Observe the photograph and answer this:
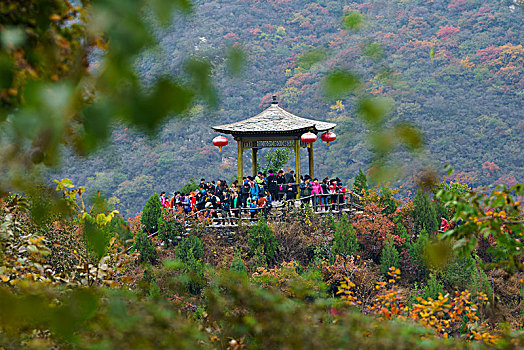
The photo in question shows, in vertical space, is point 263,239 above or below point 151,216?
below

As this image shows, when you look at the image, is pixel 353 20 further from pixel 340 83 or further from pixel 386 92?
pixel 386 92

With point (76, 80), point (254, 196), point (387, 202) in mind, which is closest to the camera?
point (76, 80)

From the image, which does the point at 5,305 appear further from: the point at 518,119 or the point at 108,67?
the point at 518,119

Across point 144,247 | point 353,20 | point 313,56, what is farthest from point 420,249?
point 353,20

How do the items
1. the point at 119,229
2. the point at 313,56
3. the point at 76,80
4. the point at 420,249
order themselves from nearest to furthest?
the point at 76,80
the point at 313,56
the point at 420,249
the point at 119,229

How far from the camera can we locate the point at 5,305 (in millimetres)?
1335

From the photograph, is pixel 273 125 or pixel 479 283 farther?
pixel 273 125

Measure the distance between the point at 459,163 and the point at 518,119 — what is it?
4900 millimetres

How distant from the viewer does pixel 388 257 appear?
10156mm

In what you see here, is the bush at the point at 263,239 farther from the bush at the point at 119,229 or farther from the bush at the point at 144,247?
the bush at the point at 119,229

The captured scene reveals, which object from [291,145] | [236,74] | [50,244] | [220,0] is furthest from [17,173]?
[220,0]

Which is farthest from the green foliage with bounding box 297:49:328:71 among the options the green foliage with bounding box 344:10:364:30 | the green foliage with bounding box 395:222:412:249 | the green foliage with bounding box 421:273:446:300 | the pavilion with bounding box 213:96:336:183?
the pavilion with bounding box 213:96:336:183

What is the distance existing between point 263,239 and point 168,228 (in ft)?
7.19

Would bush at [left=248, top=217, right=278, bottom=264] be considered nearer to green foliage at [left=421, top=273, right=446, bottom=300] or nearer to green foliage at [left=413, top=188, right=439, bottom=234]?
green foliage at [left=421, top=273, right=446, bottom=300]
